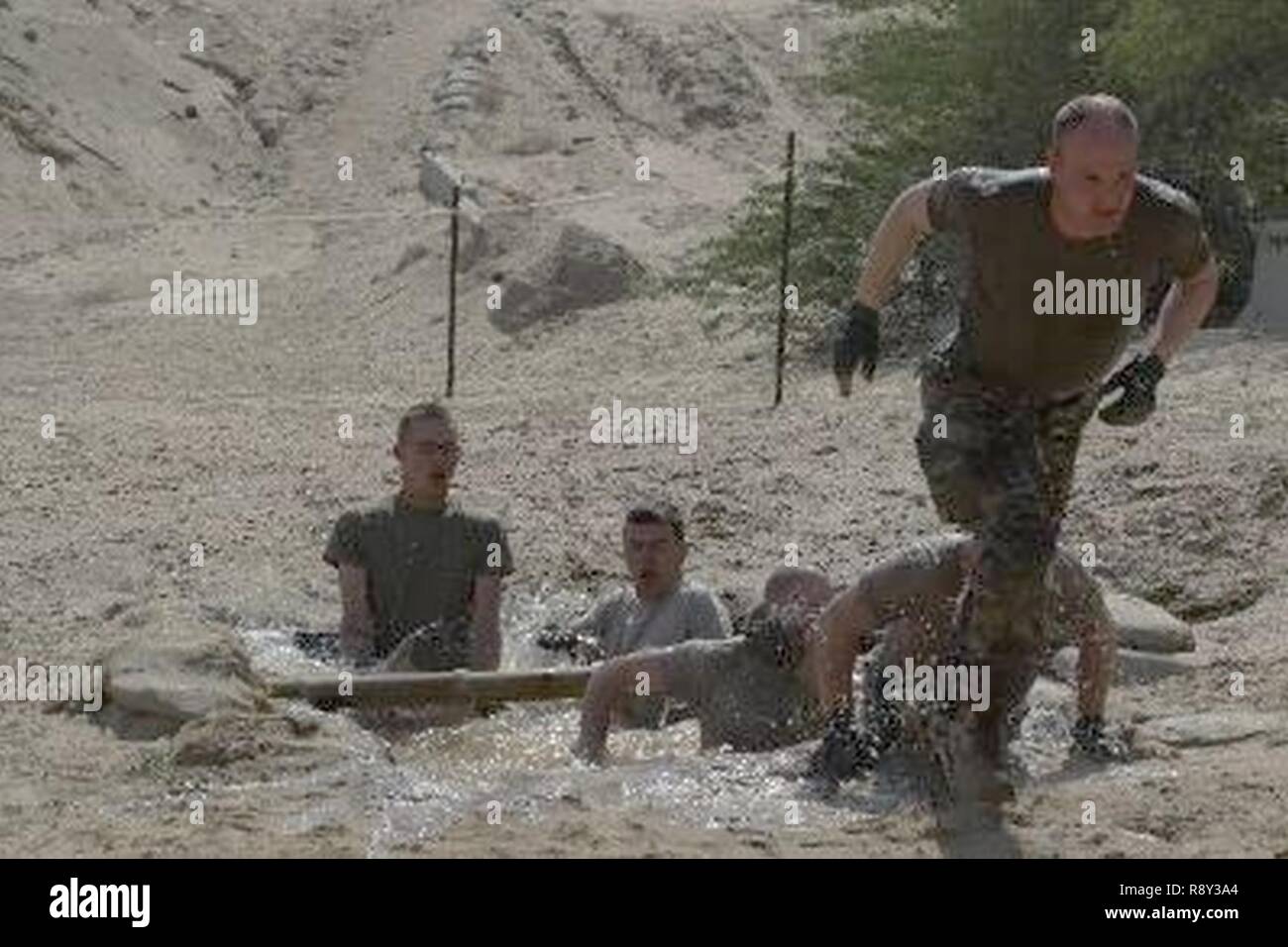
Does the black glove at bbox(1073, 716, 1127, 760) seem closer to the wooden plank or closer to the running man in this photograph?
the running man

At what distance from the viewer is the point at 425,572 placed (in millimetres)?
7773

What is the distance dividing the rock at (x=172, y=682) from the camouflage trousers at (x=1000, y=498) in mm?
1851

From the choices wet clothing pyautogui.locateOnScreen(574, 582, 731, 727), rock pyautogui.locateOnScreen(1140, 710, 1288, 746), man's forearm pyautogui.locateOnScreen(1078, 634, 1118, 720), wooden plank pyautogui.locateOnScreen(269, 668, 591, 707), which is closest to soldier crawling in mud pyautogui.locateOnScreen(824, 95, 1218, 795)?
man's forearm pyautogui.locateOnScreen(1078, 634, 1118, 720)

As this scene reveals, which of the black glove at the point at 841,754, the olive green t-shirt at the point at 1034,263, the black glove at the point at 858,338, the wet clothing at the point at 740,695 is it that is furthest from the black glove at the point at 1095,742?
the black glove at the point at 858,338

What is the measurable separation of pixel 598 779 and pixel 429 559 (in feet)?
6.02

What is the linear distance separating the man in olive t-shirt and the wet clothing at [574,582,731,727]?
0.35 meters

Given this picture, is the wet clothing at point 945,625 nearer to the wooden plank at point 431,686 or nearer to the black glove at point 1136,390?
the black glove at point 1136,390

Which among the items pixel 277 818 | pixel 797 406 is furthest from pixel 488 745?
pixel 797 406

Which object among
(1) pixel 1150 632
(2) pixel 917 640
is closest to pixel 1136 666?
(1) pixel 1150 632

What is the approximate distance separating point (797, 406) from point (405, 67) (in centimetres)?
1701

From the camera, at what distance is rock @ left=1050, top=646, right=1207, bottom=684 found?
24.0 ft

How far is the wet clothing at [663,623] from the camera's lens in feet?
24.5

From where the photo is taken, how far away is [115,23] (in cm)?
2759
